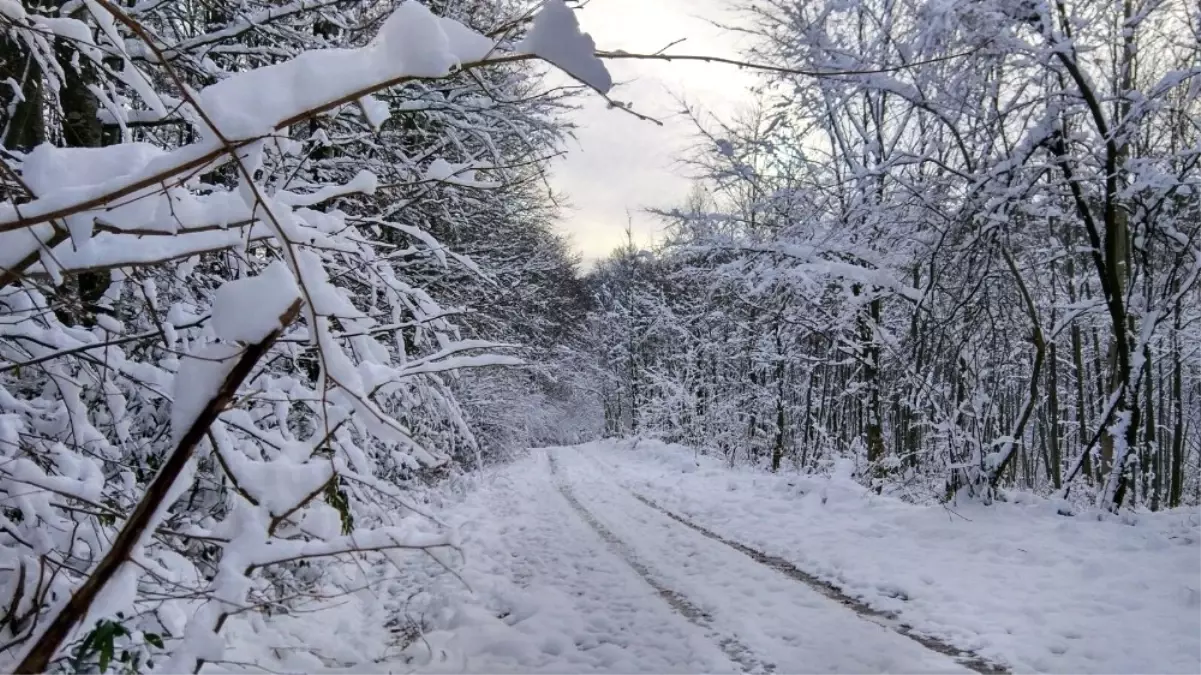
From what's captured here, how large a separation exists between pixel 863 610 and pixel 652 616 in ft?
5.11

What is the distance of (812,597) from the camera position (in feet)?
17.6

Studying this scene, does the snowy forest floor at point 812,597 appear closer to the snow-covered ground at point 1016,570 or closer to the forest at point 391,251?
the snow-covered ground at point 1016,570

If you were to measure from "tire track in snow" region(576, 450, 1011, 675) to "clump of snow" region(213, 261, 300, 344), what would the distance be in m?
4.26

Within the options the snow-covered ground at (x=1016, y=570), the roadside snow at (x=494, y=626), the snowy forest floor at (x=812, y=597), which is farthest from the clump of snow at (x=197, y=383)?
the snow-covered ground at (x=1016, y=570)

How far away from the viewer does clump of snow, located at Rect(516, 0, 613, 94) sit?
75 cm

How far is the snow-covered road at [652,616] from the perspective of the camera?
4.07 meters

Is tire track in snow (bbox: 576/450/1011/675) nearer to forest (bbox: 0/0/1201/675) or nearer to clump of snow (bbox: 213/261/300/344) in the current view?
forest (bbox: 0/0/1201/675)

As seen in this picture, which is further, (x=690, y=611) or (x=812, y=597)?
(x=812, y=597)

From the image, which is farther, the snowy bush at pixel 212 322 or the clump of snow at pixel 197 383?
the clump of snow at pixel 197 383

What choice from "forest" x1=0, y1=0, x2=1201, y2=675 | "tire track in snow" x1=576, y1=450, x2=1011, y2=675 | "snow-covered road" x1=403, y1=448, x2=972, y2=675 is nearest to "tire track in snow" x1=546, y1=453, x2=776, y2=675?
"snow-covered road" x1=403, y1=448, x2=972, y2=675

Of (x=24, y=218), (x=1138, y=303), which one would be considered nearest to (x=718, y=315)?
(x=1138, y=303)

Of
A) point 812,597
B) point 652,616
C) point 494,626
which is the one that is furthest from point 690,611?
point 494,626

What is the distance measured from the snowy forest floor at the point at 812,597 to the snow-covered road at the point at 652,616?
0.02 m

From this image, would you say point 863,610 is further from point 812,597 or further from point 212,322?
point 212,322
